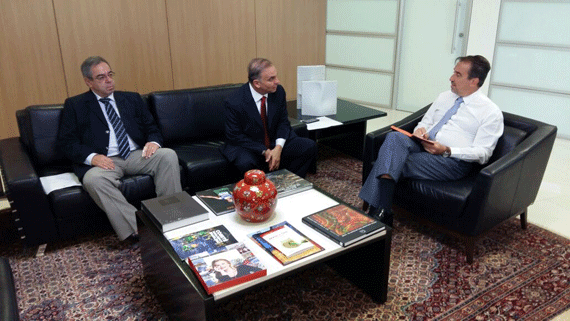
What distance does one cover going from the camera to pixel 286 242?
191 centimetres

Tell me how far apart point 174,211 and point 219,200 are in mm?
277

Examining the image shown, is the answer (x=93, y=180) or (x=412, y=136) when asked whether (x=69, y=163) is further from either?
(x=412, y=136)

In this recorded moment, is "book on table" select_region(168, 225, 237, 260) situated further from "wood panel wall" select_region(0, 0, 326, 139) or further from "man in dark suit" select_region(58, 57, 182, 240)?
"wood panel wall" select_region(0, 0, 326, 139)

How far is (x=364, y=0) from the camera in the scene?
567 centimetres

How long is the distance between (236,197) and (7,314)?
96 cm

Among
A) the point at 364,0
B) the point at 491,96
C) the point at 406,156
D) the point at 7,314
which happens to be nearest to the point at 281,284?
the point at 406,156

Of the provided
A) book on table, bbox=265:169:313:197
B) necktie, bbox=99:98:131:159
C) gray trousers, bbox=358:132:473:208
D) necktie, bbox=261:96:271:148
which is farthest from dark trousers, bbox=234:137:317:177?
necktie, bbox=99:98:131:159

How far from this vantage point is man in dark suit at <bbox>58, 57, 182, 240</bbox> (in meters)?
2.63

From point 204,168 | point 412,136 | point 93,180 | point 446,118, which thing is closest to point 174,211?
point 93,180

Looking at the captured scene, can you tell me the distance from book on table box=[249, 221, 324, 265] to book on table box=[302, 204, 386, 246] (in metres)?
0.09

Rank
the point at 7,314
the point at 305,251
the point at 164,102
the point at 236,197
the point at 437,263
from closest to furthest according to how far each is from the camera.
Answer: the point at 7,314 → the point at 305,251 → the point at 236,197 → the point at 437,263 → the point at 164,102

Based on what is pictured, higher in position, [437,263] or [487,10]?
[487,10]

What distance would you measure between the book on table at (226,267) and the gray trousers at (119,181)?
100 cm

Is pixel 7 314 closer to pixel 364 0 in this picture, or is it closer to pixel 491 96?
pixel 491 96
